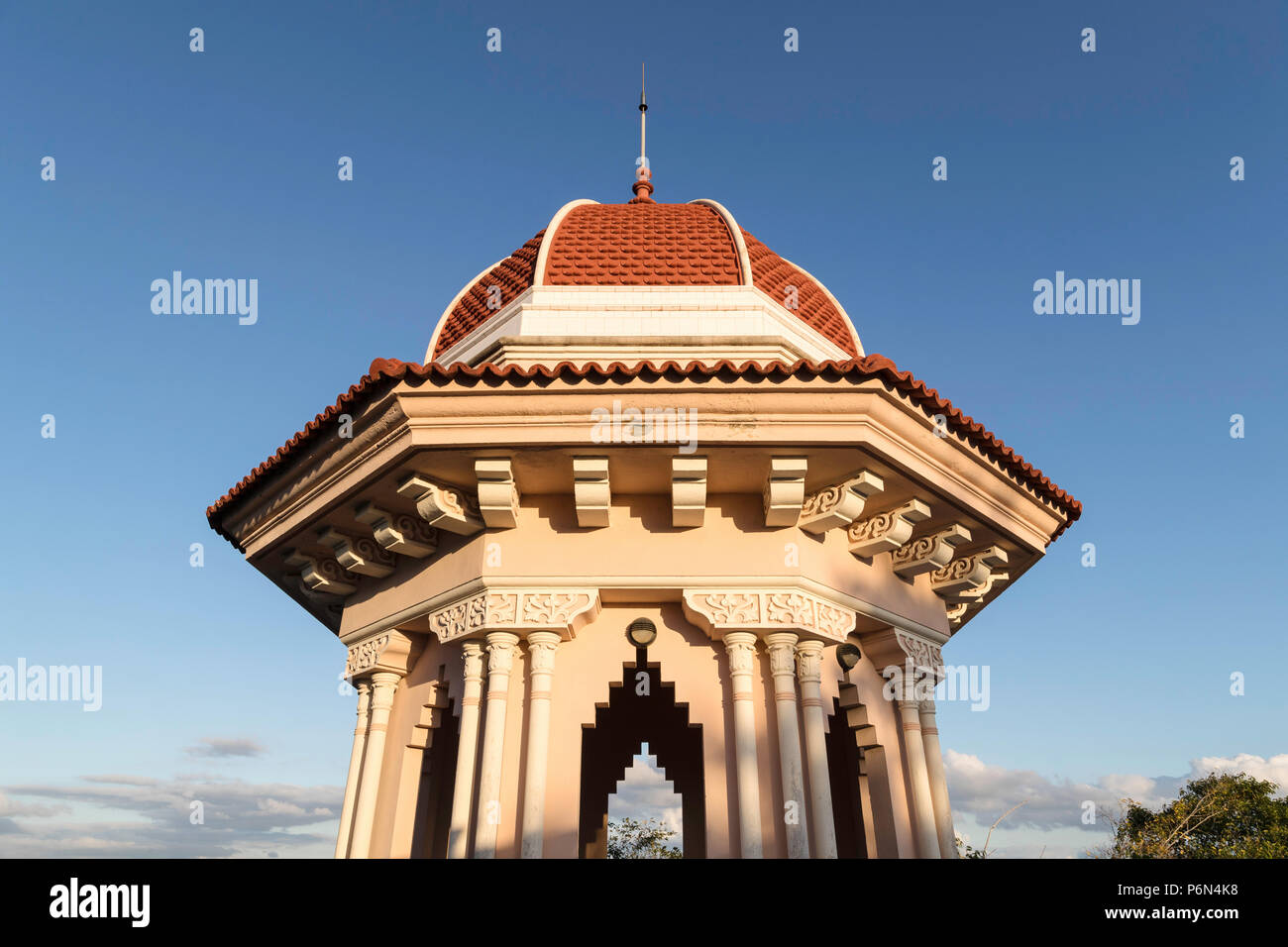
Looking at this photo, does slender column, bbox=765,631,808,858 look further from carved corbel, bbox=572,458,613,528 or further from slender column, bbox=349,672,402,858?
slender column, bbox=349,672,402,858

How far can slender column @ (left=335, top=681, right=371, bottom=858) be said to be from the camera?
26.9 feet

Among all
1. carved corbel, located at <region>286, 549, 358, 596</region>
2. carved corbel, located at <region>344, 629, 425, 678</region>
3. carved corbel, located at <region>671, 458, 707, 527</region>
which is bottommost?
carved corbel, located at <region>344, 629, 425, 678</region>

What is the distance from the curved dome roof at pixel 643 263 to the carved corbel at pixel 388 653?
3835 millimetres

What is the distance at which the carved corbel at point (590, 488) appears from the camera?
277 inches

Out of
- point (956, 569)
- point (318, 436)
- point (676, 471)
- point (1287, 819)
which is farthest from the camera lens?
point (1287, 819)

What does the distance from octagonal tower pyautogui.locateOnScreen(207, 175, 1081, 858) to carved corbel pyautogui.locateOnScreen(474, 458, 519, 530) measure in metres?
0.03

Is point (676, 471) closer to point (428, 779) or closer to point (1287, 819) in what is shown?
point (428, 779)

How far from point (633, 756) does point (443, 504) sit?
303 inches

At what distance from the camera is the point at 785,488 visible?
282 inches

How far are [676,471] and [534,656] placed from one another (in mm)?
2044

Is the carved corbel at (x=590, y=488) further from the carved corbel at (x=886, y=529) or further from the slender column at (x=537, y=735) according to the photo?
the carved corbel at (x=886, y=529)

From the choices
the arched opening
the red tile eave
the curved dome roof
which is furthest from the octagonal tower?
the arched opening
